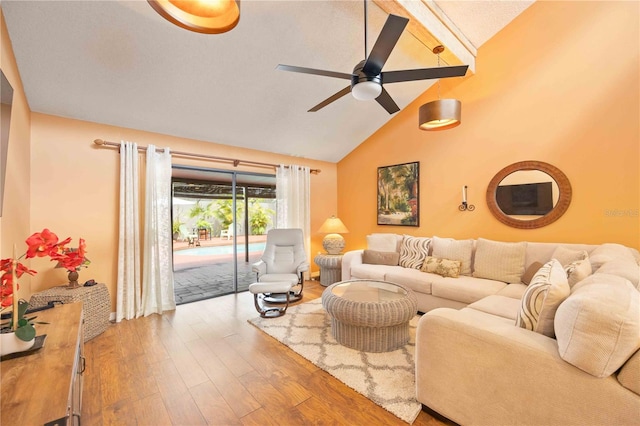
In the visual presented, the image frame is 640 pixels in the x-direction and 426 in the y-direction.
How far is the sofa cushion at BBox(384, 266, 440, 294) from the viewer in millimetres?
3184

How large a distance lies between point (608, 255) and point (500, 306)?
1.00 meters

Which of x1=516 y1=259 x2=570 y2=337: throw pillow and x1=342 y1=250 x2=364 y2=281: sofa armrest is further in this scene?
x1=342 y1=250 x2=364 y2=281: sofa armrest

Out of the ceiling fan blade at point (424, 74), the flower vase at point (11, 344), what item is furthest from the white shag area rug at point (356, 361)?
the ceiling fan blade at point (424, 74)

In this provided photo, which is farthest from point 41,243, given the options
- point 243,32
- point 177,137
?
point 177,137

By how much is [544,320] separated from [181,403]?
7.48 ft

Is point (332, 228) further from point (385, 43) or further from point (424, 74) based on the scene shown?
point (385, 43)

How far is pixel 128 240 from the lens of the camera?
3.17 meters

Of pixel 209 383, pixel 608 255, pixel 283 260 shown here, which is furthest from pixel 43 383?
pixel 608 255

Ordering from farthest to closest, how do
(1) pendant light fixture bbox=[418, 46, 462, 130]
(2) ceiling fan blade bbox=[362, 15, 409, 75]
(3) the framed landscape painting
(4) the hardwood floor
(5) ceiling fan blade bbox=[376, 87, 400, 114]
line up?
(3) the framed landscape painting < (1) pendant light fixture bbox=[418, 46, 462, 130] < (5) ceiling fan blade bbox=[376, 87, 400, 114] < (4) the hardwood floor < (2) ceiling fan blade bbox=[362, 15, 409, 75]

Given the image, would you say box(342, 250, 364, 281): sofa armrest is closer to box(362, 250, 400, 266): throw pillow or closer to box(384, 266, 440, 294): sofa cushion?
box(362, 250, 400, 266): throw pillow

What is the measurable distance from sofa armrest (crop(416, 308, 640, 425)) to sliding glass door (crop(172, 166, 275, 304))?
11.1 ft

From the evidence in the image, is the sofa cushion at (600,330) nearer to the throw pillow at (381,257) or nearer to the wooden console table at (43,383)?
the wooden console table at (43,383)

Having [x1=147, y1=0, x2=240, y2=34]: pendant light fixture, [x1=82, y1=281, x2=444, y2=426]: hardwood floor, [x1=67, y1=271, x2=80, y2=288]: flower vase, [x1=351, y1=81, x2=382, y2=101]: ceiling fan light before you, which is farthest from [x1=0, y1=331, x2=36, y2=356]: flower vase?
[x1=351, y1=81, x2=382, y2=101]: ceiling fan light

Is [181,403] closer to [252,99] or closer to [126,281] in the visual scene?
[126,281]
